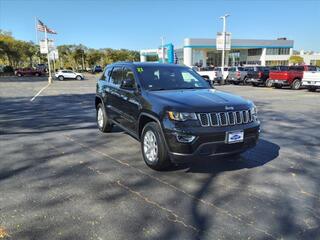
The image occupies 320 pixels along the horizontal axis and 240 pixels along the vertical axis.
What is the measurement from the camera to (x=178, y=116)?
179 inches

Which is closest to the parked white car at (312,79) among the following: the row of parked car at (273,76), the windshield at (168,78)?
the row of parked car at (273,76)

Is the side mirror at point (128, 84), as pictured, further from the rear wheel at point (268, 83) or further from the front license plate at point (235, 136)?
the rear wheel at point (268, 83)

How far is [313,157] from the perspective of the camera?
19.9 feet

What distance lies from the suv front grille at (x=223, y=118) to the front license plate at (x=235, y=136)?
0.52ft

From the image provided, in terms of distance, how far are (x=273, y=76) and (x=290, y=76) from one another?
1367 mm

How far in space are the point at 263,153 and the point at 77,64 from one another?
75.1 m

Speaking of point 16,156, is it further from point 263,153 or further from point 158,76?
point 263,153

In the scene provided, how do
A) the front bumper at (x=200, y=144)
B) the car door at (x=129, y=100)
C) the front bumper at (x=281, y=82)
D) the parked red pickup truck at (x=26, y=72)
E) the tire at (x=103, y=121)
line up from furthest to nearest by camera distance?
the parked red pickup truck at (x=26, y=72)
the front bumper at (x=281, y=82)
the tire at (x=103, y=121)
the car door at (x=129, y=100)
the front bumper at (x=200, y=144)

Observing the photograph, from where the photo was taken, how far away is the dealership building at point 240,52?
6744cm

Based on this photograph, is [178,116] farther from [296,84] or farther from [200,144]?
[296,84]

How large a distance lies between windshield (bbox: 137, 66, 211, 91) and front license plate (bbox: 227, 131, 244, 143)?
1616 millimetres

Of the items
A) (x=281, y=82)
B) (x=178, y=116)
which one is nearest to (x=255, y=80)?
(x=281, y=82)

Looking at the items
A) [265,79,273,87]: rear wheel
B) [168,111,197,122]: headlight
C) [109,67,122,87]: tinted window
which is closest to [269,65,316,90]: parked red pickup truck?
[265,79,273,87]: rear wheel

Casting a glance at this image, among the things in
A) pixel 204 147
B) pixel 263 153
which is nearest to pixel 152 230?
Answer: pixel 204 147
